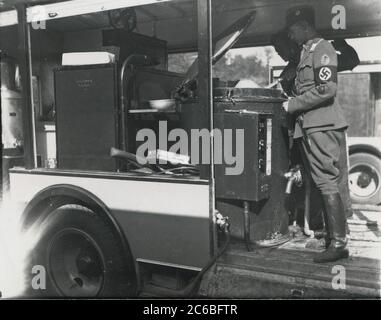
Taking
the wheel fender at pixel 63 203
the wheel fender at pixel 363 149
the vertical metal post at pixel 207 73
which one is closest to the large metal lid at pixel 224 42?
the vertical metal post at pixel 207 73

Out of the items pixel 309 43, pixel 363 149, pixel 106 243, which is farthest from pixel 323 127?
pixel 363 149

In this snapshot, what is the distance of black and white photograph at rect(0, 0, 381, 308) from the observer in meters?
2.82

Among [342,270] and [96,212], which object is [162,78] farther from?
[342,270]

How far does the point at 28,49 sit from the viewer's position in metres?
3.52

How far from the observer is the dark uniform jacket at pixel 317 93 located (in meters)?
3.00

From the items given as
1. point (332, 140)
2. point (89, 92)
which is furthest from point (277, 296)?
point (89, 92)

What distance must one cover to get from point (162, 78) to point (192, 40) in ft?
3.63

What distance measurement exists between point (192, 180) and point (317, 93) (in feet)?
3.31

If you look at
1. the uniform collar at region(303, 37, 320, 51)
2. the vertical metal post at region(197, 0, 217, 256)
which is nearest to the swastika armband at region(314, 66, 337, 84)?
the uniform collar at region(303, 37, 320, 51)

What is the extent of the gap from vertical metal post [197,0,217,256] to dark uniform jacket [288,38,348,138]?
0.65 m

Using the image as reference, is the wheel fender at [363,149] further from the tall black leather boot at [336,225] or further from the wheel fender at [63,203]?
the wheel fender at [63,203]

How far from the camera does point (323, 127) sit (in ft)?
10.1

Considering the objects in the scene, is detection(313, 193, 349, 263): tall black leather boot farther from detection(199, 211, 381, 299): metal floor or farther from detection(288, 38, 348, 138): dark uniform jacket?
detection(288, 38, 348, 138): dark uniform jacket

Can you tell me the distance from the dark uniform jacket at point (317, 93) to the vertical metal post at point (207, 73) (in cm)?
65
